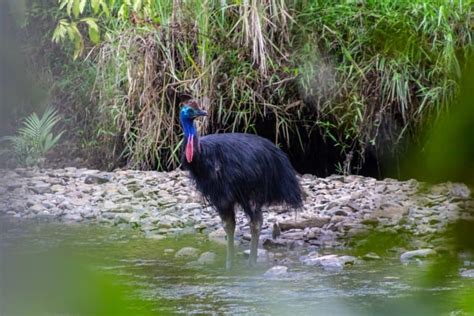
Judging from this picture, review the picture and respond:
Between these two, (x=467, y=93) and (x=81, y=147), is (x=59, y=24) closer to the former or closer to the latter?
(x=467, y=93)

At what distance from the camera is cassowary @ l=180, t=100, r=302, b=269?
11.5ft

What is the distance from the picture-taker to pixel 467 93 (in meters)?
0.35

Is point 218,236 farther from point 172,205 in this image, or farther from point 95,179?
point 95,179

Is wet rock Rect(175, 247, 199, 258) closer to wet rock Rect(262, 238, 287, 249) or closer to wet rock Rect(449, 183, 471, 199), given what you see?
wet rock Rect(262, 238, 287, 249)

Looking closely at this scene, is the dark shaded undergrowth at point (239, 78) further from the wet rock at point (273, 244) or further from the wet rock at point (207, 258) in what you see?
the wet rock at point (207, 258)

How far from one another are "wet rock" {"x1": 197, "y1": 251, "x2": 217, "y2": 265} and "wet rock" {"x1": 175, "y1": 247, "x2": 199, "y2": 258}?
29mm

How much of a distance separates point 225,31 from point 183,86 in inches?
14.5

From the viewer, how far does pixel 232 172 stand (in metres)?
3.56

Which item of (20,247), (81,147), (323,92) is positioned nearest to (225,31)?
(323,92)

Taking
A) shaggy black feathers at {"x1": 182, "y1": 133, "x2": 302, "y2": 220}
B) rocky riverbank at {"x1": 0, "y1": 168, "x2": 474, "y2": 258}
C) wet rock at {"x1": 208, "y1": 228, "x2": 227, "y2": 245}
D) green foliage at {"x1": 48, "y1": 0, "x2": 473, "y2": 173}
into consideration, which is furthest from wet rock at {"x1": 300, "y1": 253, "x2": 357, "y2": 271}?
green foliage at {"x1": 48, "y1": 0, "x2": 473, "y2": 173}

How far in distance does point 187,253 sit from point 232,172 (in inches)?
14.4

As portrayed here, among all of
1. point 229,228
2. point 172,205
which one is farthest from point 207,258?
point 172,205

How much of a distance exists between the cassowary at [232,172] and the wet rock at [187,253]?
132mm

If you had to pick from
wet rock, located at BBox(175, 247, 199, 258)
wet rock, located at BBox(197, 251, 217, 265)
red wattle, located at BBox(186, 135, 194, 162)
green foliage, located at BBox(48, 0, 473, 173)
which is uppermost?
green foliage, located at BBox(48, 0, 473, 173)
